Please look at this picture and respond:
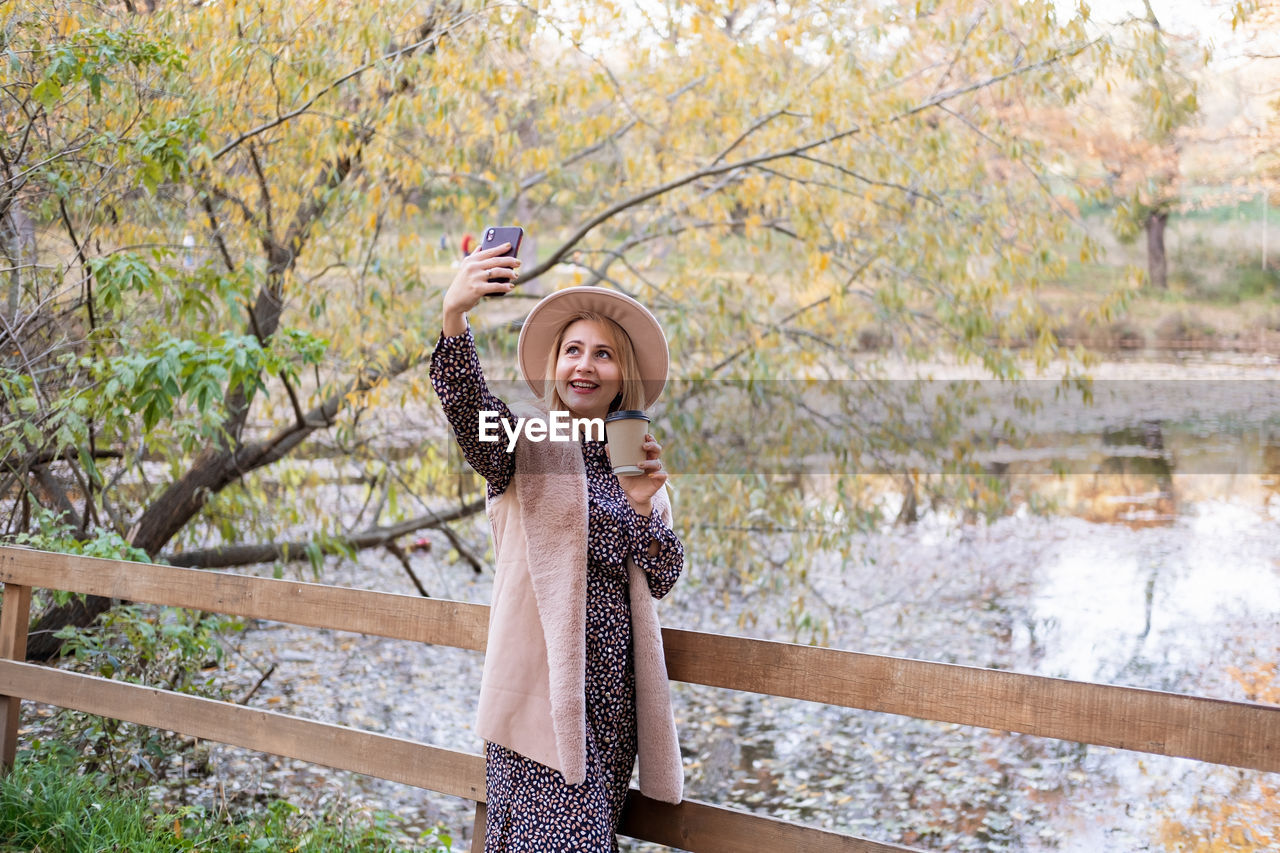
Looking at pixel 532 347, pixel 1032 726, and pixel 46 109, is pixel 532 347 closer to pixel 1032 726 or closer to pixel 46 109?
pixel 1032 726

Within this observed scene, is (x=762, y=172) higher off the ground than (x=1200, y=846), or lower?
higher

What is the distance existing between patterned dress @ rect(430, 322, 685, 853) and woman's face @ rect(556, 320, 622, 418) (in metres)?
0.08

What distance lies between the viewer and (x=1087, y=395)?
5.67 m

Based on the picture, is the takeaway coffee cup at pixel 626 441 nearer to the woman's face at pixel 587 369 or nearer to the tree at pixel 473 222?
the woman's face at pixel 587 369

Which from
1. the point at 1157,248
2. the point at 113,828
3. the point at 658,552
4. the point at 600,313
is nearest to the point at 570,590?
the point at 658,552

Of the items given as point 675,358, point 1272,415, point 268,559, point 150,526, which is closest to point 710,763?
point 675,358

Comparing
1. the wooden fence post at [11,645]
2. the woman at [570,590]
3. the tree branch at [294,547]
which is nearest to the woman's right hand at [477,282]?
the woman at [570,590]

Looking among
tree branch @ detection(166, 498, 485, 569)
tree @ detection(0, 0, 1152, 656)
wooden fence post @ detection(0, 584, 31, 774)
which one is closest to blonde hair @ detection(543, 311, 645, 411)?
wooden fence post @ detection(0, 584, 31, 774)

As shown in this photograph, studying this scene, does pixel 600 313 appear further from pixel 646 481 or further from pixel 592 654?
pixel 592 654

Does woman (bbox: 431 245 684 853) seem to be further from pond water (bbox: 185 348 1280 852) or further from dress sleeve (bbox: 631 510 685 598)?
pond water (bbox: 185 348 1280 852)

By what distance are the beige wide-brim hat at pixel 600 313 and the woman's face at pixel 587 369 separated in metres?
0.04

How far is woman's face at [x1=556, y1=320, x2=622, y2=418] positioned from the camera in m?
1.96

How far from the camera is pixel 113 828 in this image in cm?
268

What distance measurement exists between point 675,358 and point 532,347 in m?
3.91
